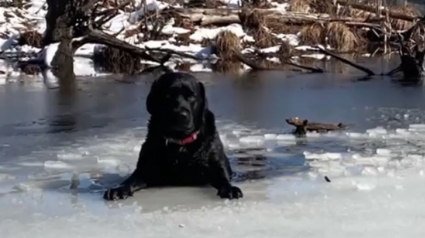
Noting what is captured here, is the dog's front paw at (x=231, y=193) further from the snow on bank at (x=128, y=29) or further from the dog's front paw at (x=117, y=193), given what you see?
the snow on bank at (x=128, y=29)

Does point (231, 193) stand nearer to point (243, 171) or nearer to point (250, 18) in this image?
point (243, 171)

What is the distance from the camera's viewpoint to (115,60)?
49.4 feet

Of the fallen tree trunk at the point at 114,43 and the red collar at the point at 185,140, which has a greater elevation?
the red collar at the point at 185,140

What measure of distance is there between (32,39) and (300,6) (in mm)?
Result: 6071

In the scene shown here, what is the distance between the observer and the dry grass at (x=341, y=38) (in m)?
17.6

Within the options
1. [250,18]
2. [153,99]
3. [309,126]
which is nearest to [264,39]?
[250,18]

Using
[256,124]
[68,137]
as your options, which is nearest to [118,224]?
[68,137]

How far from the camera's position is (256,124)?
7.04m

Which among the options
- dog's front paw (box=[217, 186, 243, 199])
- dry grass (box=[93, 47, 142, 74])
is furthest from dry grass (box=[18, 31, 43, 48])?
dog's front paw (box=[217, 186, 243, 199])

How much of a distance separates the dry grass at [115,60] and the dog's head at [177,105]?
906cm

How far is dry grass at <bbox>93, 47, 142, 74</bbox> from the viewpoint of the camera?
14.0 metres

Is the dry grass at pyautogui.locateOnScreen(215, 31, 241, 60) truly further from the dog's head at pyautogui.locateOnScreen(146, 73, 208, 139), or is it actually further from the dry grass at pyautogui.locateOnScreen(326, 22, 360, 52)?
the dog's head at pyautogui.locateOnScreen(146, 73, 208, 139)

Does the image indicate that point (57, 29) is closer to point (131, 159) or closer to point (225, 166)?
point (131, 159)

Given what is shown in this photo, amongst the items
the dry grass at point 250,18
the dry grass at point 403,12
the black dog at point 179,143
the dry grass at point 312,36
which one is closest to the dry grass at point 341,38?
the dry grass at point 312,36
